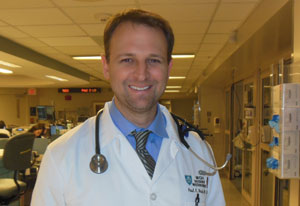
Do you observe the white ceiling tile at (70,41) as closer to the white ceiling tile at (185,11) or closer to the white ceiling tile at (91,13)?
the white ceiling tile at (91,13)

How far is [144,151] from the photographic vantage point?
113 centimetres

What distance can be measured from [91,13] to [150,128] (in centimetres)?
232

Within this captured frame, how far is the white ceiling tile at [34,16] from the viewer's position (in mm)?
3051

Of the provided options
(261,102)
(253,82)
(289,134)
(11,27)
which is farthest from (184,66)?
(289,134)

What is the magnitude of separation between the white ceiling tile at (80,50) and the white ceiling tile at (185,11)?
1.96 metres

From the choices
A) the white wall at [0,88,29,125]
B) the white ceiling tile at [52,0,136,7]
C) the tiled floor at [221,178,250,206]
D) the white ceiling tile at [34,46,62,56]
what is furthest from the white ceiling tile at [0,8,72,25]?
the white wall at [0,88,29,125]

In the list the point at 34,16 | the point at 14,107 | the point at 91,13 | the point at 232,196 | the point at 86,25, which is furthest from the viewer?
the point at 14,107

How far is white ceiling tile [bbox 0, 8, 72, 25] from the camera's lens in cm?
305

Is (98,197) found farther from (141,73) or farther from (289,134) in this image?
(289,134)

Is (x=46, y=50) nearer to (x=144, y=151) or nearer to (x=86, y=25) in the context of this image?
(x=86, y=25)

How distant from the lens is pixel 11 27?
3.72m

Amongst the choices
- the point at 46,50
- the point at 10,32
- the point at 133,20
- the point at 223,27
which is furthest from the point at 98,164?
the point at 46,50

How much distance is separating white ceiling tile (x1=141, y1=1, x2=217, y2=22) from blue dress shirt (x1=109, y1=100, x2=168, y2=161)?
1.97 m

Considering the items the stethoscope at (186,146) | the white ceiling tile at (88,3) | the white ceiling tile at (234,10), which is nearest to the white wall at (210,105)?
the white ceiling tile at (234,10)
